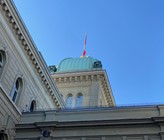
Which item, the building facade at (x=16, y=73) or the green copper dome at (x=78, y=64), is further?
the green copper dome at (x=78, y=64)

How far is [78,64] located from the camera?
138 feet

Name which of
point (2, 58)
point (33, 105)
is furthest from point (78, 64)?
point (2, 58)

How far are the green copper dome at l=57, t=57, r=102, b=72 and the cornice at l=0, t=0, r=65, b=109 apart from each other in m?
12.4

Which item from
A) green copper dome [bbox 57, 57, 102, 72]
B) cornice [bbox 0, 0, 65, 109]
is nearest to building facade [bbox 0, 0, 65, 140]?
cornice [bbox 0, 0, 65, 109]

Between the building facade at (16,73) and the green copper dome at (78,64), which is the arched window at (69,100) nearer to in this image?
the green copper dome at (78,64)

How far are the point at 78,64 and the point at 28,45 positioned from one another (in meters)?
19.8

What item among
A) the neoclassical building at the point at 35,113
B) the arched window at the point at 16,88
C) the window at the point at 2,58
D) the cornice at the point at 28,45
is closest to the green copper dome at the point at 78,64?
the cornice at the point at 28,45

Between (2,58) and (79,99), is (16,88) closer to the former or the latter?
(2,58)

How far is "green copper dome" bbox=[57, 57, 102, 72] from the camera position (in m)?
40.7

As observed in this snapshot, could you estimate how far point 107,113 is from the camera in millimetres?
20328

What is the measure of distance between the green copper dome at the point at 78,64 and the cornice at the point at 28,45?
40.8 ft

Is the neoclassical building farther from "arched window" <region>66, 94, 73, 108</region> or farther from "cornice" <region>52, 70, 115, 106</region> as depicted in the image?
"cornice" <region>52, 70, 115, 106</region>

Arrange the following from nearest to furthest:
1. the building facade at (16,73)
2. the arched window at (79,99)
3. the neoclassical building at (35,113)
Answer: the neoclassical building at (35,113), the building facade at (16,73), the arched window at (79,99)

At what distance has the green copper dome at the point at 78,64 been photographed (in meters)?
40.7
